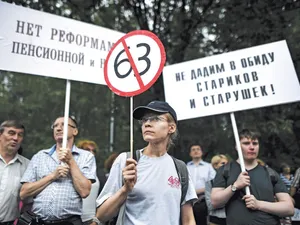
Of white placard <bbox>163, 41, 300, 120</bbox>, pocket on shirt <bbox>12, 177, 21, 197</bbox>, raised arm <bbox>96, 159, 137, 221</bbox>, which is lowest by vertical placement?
raised arm <bbox>96, 159, 137, 221</bbox>

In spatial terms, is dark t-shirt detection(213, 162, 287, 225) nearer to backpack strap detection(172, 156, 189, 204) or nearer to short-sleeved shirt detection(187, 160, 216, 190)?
backpack strap detection(172, 156, 189, 204)

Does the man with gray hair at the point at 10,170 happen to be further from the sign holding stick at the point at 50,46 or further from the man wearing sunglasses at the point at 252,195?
the man wearing sunglasses at the point at 252,195

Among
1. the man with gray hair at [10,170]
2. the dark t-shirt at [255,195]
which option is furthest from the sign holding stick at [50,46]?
the dark t-shirt at [255,195]

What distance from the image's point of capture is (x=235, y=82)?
429 centimetres

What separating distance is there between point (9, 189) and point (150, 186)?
1798 millimetres

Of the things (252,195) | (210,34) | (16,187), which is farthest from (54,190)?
(210,34)

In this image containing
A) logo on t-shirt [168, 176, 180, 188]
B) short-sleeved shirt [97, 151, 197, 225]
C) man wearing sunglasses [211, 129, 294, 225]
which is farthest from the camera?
man wearing sunglasses [211, 129, 294, 225]

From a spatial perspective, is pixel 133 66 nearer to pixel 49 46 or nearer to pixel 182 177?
pixel 182 177

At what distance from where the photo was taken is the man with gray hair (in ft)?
11.1

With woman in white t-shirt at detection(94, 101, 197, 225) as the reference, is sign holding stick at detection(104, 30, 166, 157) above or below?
above

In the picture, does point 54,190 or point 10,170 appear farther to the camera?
point 10,170

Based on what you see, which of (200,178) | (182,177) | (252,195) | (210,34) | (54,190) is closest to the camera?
(182,177)

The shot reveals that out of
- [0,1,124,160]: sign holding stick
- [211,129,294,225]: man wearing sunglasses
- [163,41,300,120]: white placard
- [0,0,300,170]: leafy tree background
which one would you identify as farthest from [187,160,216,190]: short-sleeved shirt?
[0,1,124,160]: sign holding stick

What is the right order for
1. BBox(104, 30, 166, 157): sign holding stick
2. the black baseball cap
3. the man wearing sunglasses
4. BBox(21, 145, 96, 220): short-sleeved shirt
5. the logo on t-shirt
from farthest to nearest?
the man wearing sunglasses → BBox(21, 145, 96, 220): short-sleeved shirt → BBox(104, 30, 166, 157): sign holding stick → the black baseball cap → the logo on t-shirt
